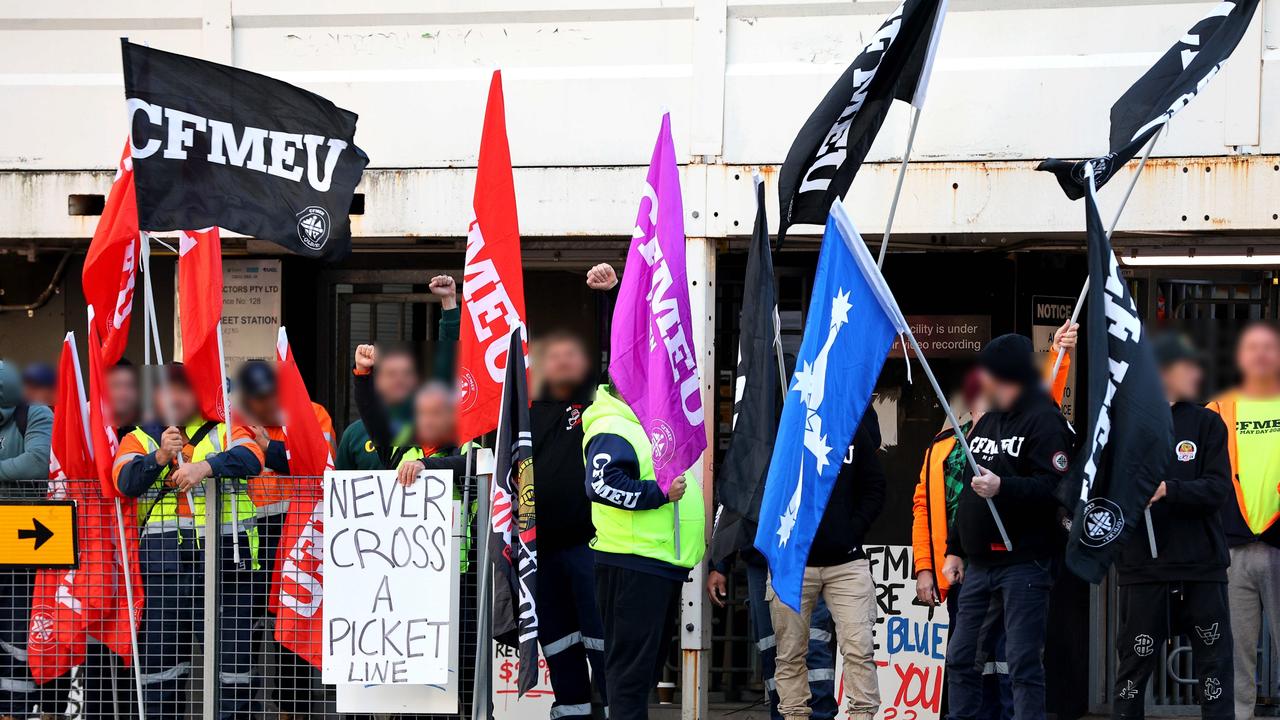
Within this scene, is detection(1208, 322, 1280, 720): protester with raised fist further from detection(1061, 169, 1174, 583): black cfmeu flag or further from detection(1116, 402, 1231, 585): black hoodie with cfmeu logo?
detection(1061, 169, 1174, 583): black cfmeu flag

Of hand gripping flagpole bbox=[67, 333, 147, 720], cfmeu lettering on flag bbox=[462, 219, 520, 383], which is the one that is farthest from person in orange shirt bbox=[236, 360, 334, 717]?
cfmeu lettering on flag bbox=[462, 219, 520, 383]

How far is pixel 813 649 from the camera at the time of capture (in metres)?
7.19

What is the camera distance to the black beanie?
268 inches

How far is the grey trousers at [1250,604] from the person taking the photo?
7336 millimetres

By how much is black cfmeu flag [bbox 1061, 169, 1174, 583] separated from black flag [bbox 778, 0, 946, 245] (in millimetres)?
1186

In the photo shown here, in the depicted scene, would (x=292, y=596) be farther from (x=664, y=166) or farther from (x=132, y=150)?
(x=664, y=166)

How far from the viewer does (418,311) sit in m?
9.74

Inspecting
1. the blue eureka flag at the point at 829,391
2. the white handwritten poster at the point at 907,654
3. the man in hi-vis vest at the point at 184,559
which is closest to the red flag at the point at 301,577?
the man in hi-vis vest at the point at 184,559

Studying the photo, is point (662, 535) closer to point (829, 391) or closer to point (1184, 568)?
point (829, 391)

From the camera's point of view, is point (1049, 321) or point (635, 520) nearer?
point (635, 520)

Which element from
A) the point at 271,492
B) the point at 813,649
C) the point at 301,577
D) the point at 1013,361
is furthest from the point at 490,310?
the point at 1013,361

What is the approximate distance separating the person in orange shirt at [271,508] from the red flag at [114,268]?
594 mm

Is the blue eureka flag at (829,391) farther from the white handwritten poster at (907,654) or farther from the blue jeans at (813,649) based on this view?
the white handwritten poster at (907,654)

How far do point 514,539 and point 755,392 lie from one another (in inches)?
47.6
